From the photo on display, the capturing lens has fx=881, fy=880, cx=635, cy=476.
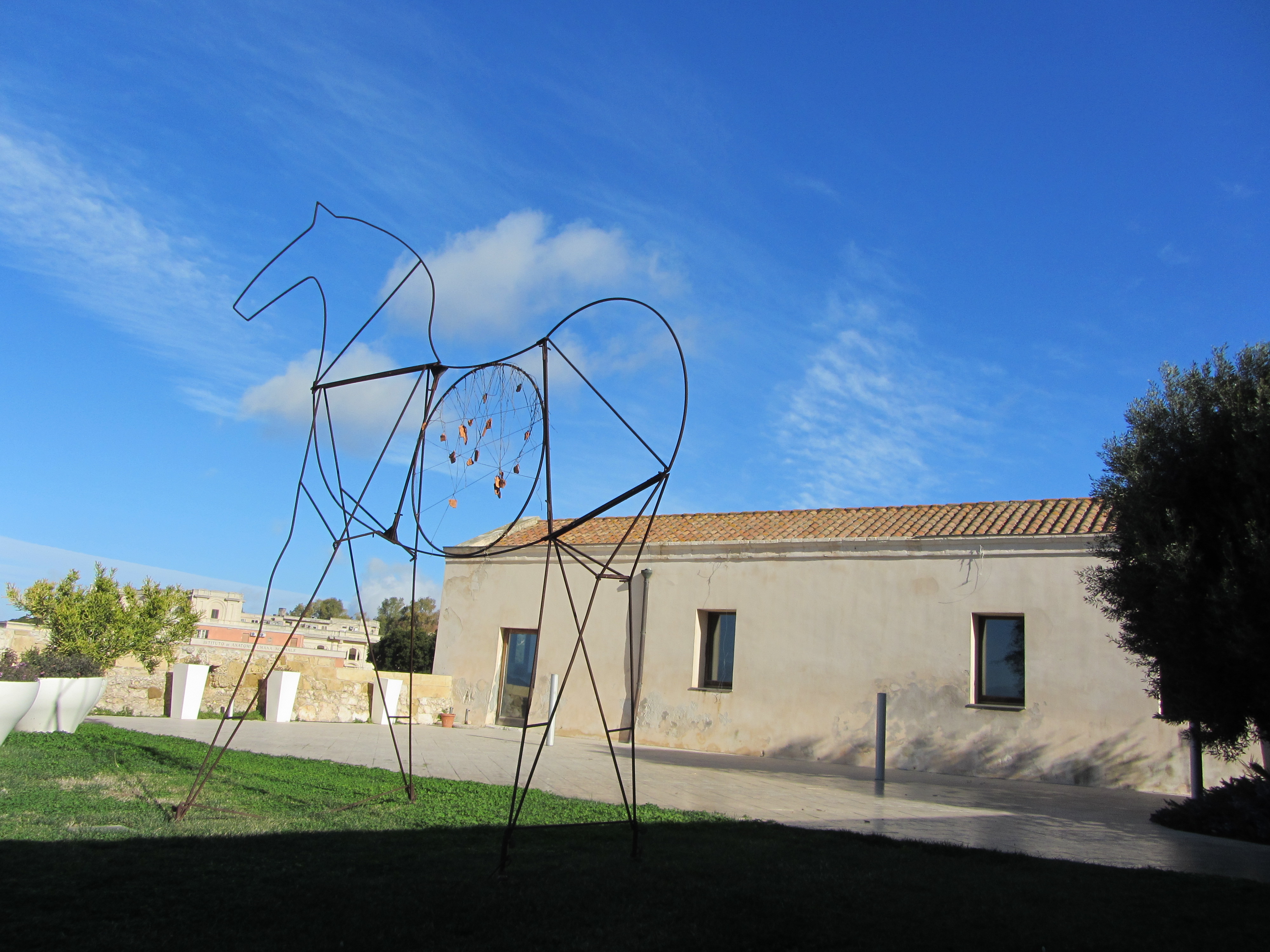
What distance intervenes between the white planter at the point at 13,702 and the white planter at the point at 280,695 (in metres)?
7.31

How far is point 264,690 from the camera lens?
47.2 feet

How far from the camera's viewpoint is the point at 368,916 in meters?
3.21

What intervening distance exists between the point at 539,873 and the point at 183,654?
1562cm

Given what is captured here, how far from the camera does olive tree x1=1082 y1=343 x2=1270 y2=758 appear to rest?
257 inches

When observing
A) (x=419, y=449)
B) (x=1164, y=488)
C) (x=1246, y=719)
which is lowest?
(x=1246, y=719)

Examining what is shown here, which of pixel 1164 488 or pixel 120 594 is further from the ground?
pixel 1164 488

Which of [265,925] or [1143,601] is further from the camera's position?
[1143,601]

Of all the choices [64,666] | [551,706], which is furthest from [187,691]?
[551,706]

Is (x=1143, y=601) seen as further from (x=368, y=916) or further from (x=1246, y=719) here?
(x=368, y=916)

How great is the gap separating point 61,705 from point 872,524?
12.0 metres

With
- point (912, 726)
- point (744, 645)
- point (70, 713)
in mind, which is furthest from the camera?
point (744, 645)

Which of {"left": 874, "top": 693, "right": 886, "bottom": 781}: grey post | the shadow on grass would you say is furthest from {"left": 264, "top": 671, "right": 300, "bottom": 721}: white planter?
the shadow on grass

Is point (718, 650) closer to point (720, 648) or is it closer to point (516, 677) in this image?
point (720, 648)

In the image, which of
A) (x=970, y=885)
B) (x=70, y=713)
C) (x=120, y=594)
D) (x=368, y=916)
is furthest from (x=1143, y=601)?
(x=120, y=594)
